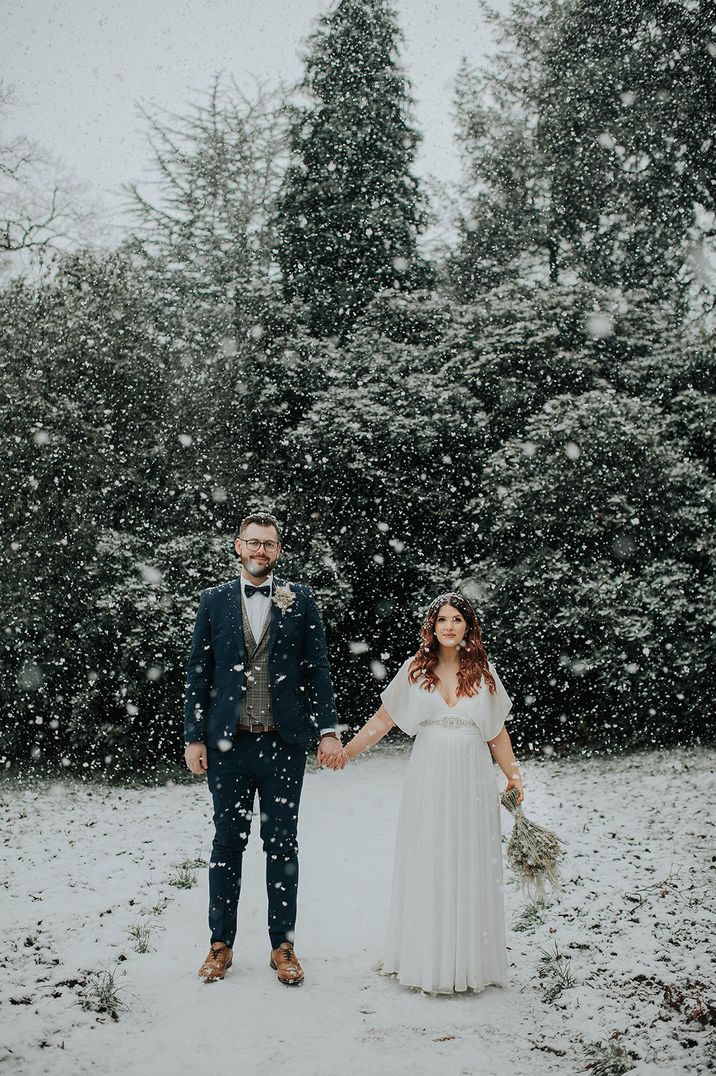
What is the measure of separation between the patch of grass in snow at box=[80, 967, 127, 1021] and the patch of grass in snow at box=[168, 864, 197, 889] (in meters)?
1.83

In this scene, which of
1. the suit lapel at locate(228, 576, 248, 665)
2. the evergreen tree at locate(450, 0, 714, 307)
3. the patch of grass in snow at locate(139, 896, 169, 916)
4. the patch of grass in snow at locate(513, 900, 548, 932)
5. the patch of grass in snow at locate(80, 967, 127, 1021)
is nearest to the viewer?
the patch of grass in snow at locate(80, 967, 127, 1021)

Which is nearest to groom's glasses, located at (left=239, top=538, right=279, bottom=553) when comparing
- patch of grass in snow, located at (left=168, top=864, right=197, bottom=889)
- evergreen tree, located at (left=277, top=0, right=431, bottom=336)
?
patch of grass in snow, located at (left=168, top=864, right=197, bottom=889)

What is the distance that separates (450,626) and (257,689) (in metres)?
0.95

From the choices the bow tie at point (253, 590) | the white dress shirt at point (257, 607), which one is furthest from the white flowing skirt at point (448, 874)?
the bow tie at point (253, 590)

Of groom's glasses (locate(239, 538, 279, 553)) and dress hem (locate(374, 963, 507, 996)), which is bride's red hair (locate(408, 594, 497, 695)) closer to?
groom's glasses (locate(239, 538, 279, 553))

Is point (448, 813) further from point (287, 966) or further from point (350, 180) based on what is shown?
point (350, 180)

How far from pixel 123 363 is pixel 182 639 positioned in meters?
3.20

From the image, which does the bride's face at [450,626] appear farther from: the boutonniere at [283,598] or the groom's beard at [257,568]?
the groom's beard at [257,568]

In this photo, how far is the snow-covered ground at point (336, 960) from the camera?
3643mm

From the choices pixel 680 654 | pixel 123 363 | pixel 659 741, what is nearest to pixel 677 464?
pixel 680 654

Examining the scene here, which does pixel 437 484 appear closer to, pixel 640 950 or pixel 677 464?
pixel 677 464

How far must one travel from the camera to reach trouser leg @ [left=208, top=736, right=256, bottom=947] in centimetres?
431

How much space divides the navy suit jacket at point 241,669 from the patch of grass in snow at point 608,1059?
67.8 inches

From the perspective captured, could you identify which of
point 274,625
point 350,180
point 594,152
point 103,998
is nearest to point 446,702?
point 274,625
